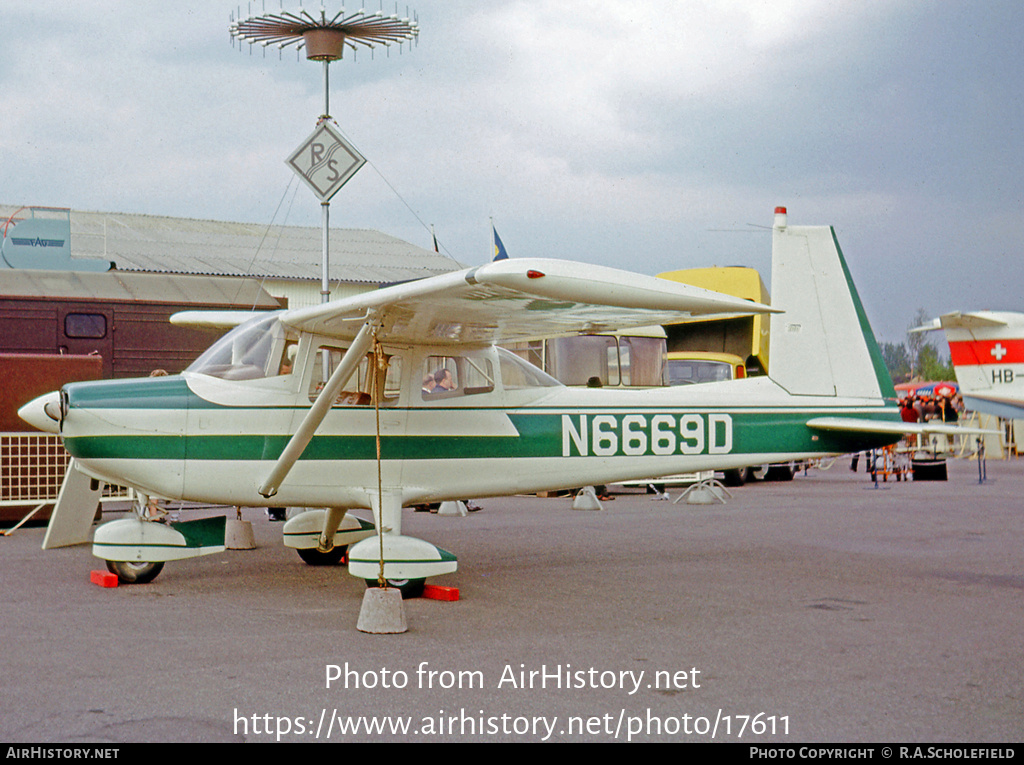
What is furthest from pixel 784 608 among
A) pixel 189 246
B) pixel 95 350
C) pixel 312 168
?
pixel 189 246

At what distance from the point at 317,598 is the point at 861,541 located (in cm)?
622

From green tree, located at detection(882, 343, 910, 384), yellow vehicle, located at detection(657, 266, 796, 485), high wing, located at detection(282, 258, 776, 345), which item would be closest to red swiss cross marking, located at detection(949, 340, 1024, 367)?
yellow vehicle, located at detection(657, 266, 796, 485)

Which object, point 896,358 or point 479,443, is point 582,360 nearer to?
point 479,443

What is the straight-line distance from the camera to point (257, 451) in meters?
7.62

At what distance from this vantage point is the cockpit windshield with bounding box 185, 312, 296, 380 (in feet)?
25.5

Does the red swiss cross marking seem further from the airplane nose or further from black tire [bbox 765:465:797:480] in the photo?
the airplane nose

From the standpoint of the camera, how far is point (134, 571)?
7.85 meters

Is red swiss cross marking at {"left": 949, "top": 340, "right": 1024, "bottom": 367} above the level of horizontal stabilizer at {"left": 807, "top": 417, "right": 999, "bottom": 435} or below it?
above

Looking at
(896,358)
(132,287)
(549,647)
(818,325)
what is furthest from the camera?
(896,358)

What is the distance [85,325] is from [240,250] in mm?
27243

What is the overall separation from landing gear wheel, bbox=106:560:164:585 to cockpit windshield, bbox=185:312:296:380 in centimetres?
156

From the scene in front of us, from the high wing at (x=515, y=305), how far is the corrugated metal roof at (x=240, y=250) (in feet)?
87.9

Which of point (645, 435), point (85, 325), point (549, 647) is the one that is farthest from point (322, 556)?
point (85, 325)
